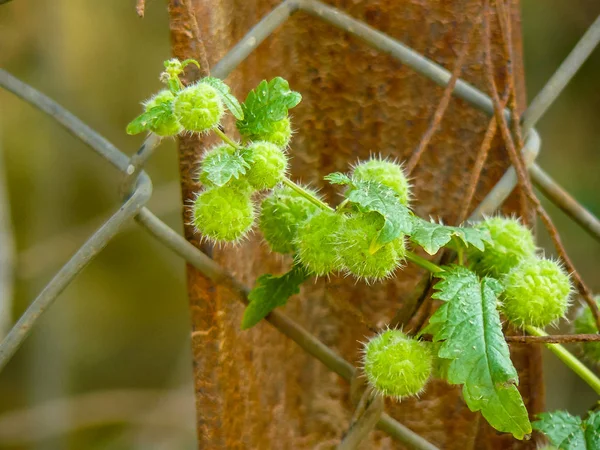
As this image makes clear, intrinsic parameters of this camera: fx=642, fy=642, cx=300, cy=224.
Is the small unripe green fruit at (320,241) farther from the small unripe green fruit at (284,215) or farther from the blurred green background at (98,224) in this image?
the blurred green background at (98,224)

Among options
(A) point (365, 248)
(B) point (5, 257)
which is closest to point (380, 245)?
(A) point (365, 248)

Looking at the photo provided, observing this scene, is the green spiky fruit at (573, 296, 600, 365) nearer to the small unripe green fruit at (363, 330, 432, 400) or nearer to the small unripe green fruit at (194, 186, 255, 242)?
the small unripe green fruit at (363, 330, 432, 400)

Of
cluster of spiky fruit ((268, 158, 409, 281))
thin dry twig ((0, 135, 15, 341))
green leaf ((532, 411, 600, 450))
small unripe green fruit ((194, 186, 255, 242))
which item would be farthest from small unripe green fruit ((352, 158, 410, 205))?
thin dry twig ((0, 135, 15, 341))

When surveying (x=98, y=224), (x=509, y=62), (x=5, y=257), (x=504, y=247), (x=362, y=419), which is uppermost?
(x=509, y=62)

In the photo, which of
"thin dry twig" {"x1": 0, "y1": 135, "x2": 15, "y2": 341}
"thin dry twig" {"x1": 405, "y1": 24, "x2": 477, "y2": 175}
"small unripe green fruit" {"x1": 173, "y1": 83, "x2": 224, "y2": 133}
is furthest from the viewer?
"thin dry twig" {"x1": 0, "y1": 135, "x2": 15, "y2": 341}

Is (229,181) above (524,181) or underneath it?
underneath

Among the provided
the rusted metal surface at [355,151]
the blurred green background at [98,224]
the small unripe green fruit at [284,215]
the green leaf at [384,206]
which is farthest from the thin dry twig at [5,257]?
the green leaf at [384,206]

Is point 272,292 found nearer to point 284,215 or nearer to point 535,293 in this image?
point 284,215
